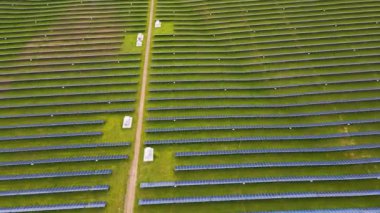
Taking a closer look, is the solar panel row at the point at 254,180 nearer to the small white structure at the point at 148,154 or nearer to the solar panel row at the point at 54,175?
the small white structure at the point at 148,154

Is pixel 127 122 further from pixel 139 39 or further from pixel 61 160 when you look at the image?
pixel 139 39

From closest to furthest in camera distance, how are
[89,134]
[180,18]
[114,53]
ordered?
1. [89,134]
2. [114,53]
3. [180,18]

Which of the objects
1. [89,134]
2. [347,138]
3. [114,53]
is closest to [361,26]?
[347,138]

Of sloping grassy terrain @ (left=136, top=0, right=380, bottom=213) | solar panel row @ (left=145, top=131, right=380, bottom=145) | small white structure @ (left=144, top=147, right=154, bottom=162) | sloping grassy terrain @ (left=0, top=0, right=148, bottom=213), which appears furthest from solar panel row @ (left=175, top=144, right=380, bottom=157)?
sloping grassy terrain @ (left=0, top=0, right=148, bottom=213)

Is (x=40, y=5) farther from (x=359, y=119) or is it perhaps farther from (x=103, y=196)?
(x=359, y=119)

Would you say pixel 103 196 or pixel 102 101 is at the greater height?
pixel 102 101

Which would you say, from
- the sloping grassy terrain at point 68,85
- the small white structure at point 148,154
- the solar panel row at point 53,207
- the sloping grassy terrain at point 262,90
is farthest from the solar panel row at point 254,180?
the solar panel row at point 53,207

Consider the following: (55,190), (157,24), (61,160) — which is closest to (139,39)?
(157,24)
